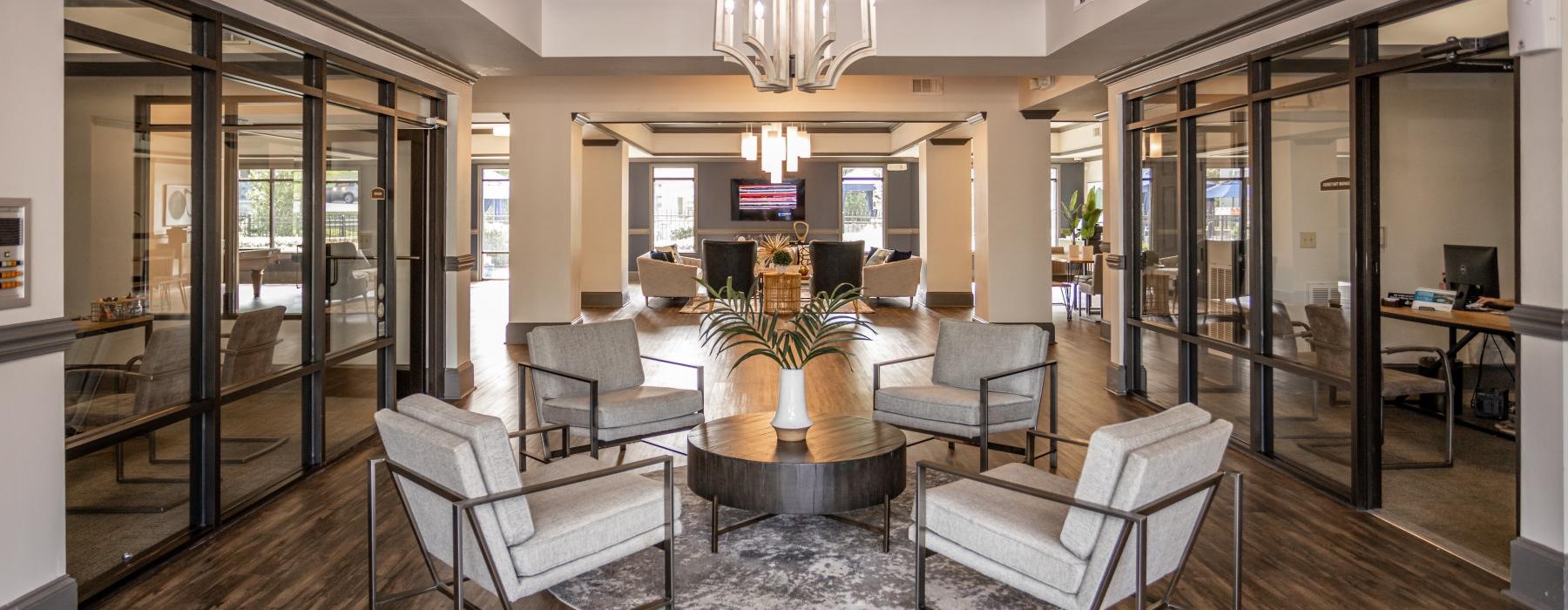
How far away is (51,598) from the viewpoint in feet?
9.13

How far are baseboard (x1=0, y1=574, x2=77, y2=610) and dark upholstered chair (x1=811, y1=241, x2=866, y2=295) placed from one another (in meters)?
10.4

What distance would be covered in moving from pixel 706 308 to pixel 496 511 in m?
10.9

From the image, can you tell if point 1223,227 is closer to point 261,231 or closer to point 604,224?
point 261,231

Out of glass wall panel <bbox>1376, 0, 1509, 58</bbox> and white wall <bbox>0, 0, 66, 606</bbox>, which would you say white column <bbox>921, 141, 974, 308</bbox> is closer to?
glass wall panel <bbox>1376, 0, 1509, 58</bbox>

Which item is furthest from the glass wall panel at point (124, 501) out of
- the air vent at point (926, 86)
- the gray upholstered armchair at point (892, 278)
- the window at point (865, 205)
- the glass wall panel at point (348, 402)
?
the window at point (865, 205)

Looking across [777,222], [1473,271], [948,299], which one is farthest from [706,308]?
[1473,271]

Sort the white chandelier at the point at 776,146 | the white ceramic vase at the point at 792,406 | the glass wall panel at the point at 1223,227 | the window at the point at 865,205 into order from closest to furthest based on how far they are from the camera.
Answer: the white ceramic vase at the point at 792,406, the glass wall panel at the point at 1223,227, the white chandelier at the point at 776,146, the window at the point at 865,205

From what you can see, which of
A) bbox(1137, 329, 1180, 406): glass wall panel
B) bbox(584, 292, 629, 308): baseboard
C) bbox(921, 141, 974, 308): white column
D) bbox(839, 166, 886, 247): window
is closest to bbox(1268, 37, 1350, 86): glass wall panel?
bbox(1137, 329, 1180, 406): glass wall panel

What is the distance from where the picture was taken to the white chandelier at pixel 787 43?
14.1ft

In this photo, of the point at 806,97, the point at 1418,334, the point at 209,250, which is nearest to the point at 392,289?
the point at 209,250

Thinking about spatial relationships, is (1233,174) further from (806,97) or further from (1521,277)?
(806,97)

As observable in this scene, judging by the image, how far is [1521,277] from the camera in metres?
3.12

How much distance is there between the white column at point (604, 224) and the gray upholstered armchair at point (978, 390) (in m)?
8.71

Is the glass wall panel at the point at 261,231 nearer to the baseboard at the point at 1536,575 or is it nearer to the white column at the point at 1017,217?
the baseboard at the point at 1536,575
